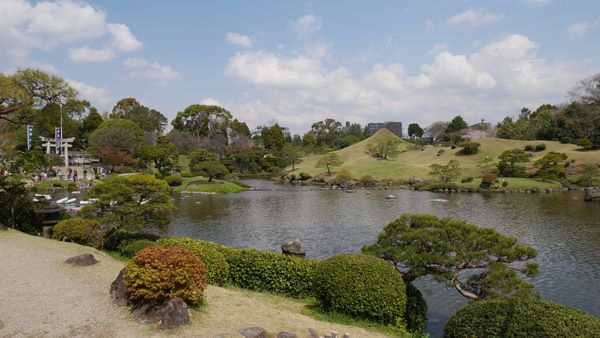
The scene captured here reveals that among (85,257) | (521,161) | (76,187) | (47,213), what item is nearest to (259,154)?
(76,187)

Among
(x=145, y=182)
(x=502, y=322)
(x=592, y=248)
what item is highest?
(x=145, y=182)

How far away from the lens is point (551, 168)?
2041 inches

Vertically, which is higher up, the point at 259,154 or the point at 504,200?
the point at 259,154

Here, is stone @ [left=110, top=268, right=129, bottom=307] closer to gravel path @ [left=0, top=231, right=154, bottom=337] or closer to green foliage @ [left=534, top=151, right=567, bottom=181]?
gravel path @ [left=0, top=231, right=154, bottom=337]

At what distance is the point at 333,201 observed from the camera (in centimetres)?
4066

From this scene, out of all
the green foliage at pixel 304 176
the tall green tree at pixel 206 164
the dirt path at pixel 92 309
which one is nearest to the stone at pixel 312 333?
the dirt path at pixel 92 309

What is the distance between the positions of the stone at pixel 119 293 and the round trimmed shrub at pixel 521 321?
23.4ft

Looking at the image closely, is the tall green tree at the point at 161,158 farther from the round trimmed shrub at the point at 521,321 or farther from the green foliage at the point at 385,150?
the round trimmed shrub at the point at 521,321

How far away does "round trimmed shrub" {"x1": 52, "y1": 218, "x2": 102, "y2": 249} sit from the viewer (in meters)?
15.8

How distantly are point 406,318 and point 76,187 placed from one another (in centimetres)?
5264

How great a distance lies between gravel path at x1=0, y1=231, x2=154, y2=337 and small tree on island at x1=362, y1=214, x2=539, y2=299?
730cm

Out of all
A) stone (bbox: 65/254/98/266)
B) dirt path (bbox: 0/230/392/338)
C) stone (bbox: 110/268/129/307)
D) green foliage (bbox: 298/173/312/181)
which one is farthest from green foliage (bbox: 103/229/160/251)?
green foliage (bbox: 298/173/312/181)

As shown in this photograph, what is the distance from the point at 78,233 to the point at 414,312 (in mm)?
14652

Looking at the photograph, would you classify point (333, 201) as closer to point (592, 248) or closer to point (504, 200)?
point (504, 200)
